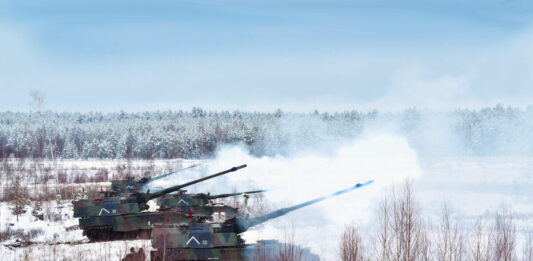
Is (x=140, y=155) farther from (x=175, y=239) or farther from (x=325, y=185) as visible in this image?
(x=175, y=239)

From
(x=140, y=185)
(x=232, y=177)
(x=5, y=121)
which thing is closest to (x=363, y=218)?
(x=140, y=185)

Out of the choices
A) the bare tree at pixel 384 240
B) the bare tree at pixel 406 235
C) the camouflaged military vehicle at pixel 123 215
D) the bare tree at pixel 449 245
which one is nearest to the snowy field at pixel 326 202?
the camouflaged military vehicle at pixel 123 215

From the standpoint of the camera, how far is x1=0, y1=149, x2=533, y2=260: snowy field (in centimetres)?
2491

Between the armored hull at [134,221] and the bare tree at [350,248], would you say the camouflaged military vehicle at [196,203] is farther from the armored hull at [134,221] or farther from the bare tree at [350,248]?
the bare tree at [350,248]

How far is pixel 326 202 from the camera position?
42.9 metres

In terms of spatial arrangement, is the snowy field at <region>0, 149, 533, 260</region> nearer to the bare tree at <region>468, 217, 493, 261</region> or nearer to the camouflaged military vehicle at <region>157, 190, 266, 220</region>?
the bare tree at <region>468, 217, 493, 261</region>

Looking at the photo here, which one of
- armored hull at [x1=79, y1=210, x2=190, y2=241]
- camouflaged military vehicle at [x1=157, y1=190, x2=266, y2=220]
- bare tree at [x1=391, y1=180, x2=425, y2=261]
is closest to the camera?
bare tree at [x1=391, y1=180, x2=425, y2=261]

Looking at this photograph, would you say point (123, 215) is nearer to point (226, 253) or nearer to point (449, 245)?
point (226, 253)

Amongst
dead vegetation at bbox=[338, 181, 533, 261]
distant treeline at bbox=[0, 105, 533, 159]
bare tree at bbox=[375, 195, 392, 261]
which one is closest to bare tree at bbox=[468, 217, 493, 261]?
dead vegetation at bbox=[338, 181, 533, 261]

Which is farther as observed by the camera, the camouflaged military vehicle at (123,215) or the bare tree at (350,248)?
the camouflaged military vehicle at (123,215)

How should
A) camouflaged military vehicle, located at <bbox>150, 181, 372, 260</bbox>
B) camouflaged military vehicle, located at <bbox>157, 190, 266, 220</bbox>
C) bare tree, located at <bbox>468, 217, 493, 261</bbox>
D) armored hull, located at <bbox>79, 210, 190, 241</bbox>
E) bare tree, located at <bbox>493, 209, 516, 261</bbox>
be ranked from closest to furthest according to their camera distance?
bare tree, located at <bbox>468, 217, 493, 261</bbox> < bare tree, located at <bbox>493, 209, 516, 261</bbox> < camouflaged military vehicle, located at <bbox>150, 181, 372, 260</bbox> < armored hull, located at <bbox>79, 210, 190, 241</bbox> < camouflaged military vehicle, located at <bbox>157, 190, 266, 220</bbox>

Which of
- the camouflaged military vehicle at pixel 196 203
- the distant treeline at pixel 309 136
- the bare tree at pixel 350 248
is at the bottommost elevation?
the bare tree at pixel 350 248

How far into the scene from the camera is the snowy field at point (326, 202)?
24.9 m

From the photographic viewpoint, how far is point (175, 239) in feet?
58.2
